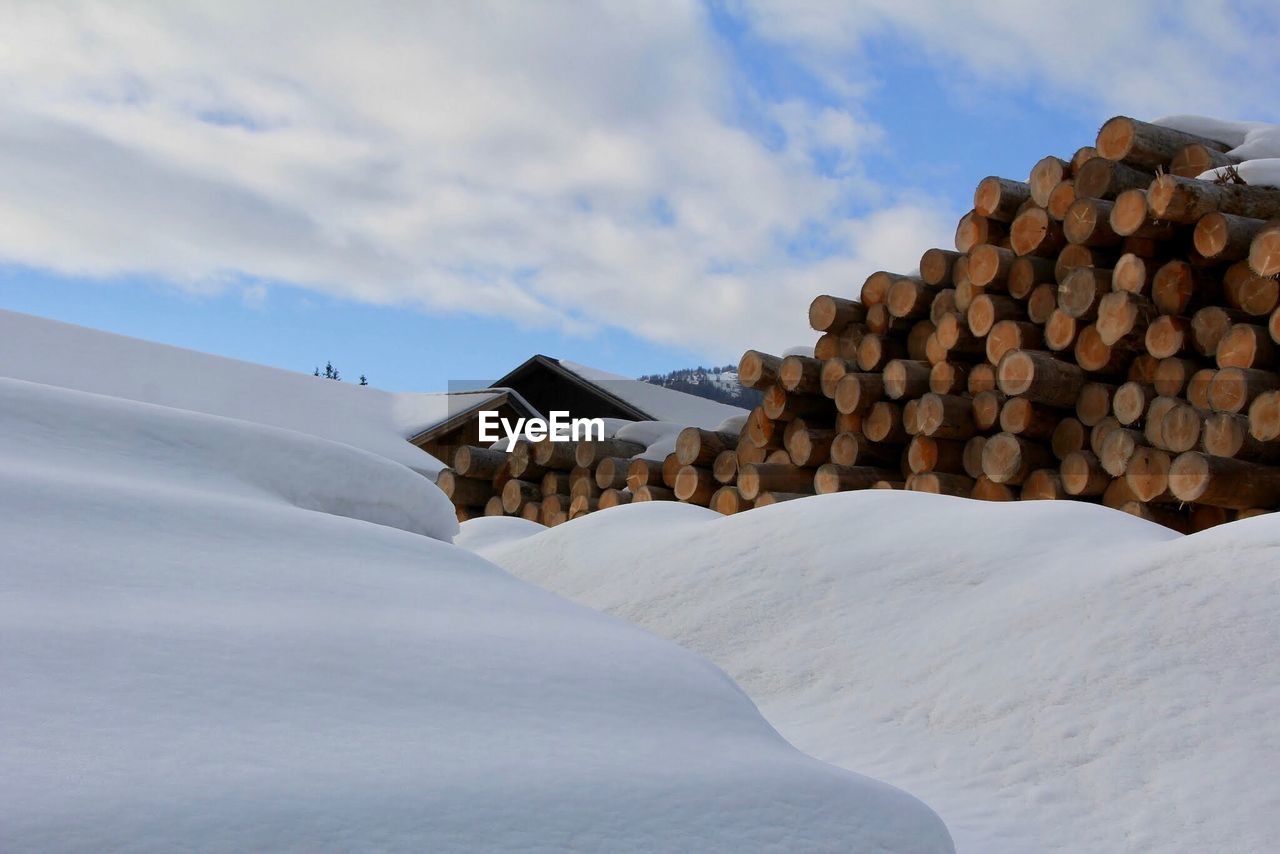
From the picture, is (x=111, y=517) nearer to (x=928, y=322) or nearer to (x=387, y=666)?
(x=387, y=666)

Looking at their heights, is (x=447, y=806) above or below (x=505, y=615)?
below

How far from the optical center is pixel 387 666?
1.61 meters

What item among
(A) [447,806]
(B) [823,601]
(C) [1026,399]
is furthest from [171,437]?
(C) [1026,399]

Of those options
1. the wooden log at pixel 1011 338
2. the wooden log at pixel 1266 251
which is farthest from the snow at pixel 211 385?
the wooden log at pixel 1266 251

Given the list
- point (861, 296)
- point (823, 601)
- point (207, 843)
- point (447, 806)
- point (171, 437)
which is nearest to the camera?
point (207, 843)

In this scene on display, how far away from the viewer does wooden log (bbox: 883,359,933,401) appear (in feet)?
22.9

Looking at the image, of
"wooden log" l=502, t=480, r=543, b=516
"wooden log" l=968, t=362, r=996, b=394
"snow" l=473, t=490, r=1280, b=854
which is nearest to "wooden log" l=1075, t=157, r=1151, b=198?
"wooden log" l=968, t=362, r=996, b=394

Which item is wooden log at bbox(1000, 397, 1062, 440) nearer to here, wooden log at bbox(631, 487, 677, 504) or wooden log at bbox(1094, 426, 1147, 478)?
wooden log at bbox(1094, 426, 1147, 478)

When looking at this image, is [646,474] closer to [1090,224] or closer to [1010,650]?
[1090,224]

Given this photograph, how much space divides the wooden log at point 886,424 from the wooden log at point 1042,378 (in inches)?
34.8

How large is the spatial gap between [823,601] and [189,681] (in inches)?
139

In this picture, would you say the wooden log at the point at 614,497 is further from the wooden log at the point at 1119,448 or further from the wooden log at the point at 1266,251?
the wooden log at the point at 1266,251

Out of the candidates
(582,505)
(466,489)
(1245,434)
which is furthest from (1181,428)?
(466,489)

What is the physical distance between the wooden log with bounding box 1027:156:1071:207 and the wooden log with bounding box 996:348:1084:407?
43.2 inches
